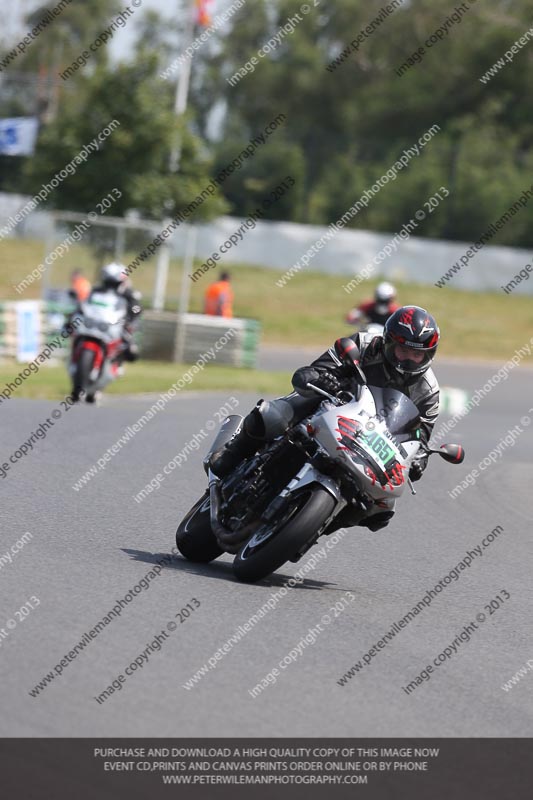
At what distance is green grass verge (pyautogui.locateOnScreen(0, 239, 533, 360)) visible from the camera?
121 ft

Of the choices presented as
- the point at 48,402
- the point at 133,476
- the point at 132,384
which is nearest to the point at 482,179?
the point at 132,384

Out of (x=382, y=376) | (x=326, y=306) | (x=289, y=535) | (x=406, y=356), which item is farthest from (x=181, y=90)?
(x=289, y=535)

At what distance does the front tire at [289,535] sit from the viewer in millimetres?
6676

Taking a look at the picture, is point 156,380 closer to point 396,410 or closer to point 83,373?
point 83,373

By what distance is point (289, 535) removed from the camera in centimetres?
668

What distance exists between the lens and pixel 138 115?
28.6m

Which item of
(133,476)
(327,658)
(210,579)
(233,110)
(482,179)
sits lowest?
(233,110)

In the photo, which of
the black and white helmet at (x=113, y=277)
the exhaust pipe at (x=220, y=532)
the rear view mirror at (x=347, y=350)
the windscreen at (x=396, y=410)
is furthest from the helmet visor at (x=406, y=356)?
the black and white helmet at (x=113, y=277)

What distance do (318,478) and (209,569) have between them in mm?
970

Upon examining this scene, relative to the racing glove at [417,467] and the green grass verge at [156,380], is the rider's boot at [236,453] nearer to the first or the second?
the racing glove at [417,467]

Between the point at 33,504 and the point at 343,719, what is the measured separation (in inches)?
162
